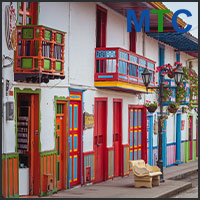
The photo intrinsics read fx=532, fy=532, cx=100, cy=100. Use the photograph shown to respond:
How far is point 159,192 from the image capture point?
14633 millimetres

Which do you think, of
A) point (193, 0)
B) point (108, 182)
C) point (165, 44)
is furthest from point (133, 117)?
point (193, 0)

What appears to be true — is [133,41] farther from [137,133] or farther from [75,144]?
[75,144]

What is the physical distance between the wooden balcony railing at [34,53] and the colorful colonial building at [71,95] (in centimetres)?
2

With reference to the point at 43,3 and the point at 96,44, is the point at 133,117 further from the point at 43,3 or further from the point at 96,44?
the point at 43,3

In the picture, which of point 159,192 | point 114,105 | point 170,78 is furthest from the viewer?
point 170,78

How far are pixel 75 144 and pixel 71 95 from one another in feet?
5.00

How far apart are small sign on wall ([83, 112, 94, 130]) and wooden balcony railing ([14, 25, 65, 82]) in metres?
3.58

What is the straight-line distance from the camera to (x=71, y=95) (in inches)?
602

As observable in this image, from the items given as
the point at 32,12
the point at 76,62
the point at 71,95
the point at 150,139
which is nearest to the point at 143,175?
the point at 71,95

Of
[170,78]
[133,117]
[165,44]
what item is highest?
[165,44]

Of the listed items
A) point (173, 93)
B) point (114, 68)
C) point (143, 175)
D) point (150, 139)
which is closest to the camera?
point (143, 175)

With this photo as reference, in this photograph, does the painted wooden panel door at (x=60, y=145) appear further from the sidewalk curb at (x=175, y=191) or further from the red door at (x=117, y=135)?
the red door at (x=117, y=135)

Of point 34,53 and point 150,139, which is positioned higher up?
Result: point 34,53

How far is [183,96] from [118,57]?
28.4 feet
